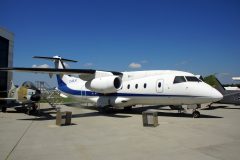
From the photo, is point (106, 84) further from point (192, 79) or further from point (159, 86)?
point (192, 79)

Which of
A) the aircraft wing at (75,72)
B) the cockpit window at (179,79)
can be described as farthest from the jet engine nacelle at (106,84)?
the cockpit window at (179,79)

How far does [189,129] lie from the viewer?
34.8 feet

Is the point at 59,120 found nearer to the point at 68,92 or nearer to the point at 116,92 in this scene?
the point at 116,92

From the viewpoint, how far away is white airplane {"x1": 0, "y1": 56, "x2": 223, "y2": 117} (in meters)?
14.3

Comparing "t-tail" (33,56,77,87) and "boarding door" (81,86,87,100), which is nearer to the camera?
"boarding door" (81,86,87,100)

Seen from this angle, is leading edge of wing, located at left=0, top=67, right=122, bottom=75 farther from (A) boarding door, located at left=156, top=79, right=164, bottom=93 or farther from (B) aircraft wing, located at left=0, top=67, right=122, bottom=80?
(A) boarding door, located at left=156, top=79, right=164, bottom=93

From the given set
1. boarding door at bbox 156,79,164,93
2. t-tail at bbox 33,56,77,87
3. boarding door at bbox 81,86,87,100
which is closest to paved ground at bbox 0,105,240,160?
boarding door at bbox 156,79,164,93

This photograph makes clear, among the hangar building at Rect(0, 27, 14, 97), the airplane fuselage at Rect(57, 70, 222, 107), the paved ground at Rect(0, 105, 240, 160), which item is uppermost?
the hangar building at Rect(0, 27, 14, 97)

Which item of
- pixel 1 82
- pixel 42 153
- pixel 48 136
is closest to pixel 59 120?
pixel 48 136

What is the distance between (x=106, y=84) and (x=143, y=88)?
2538 mm

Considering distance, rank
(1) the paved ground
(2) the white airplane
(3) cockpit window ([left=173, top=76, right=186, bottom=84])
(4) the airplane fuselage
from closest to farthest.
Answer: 1. (1) the paved ground
2. (4) the airplane fuselage
3. (2) the white airplane
4. (3) cockpit window ([left=173, top=76, right=186, bottom=84])

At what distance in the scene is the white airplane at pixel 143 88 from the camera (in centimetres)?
1434

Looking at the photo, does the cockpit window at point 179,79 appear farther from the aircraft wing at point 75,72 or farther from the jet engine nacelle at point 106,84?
the aircraft wing at point 75,72

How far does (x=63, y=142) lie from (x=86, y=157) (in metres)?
2.10
